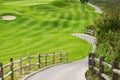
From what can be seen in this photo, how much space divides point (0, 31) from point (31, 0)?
223 ft

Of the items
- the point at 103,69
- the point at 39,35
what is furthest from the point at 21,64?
the point at 39,35

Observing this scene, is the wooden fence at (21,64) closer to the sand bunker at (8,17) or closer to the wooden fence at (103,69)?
the wooden fence at (103,69)

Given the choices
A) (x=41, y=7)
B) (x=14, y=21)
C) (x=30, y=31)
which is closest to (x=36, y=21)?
(x=14, y=21)

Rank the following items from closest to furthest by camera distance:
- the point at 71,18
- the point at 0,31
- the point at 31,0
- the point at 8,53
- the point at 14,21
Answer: the point at 8,53, the point at 0,31, the point at 14,21, the point at 71,18, the point at 31,0

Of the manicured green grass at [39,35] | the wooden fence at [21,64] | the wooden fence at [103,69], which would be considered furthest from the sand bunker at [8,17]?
the wooden fence at [103,69]

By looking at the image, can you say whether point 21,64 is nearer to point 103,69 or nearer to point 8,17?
Answer: point 103,69

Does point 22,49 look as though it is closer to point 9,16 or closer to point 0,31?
point 0,31

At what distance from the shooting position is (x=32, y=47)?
162 feet

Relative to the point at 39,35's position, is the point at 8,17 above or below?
above

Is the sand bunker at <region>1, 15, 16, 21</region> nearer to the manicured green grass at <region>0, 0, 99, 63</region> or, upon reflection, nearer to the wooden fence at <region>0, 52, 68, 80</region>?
the manicured green grass at <region>0, 0, 99, 63</region>

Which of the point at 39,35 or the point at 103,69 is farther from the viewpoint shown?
the point at 39,35

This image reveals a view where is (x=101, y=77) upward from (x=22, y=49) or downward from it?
upward

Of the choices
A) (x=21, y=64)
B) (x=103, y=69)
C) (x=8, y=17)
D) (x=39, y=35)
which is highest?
(x=103, y=69)

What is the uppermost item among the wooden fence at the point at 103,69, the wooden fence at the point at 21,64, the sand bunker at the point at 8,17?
the wooden fence at the point at 103,69
